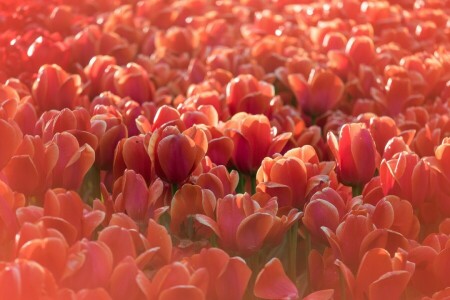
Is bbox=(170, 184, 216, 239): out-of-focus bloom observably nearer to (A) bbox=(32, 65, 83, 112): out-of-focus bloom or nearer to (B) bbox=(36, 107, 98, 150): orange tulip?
(B) bbox=(36, 107, 98, 150): orange tulip

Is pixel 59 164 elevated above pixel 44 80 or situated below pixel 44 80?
above

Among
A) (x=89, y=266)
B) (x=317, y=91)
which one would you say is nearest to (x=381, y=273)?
(x=89, y=266)

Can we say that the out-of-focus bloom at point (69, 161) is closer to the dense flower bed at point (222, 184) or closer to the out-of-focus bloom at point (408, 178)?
the dense flower bed at point (222, 184)

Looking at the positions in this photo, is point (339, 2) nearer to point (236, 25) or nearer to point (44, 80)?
point (236, 25)

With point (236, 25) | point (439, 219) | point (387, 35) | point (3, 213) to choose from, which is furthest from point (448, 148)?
point (236, 25)

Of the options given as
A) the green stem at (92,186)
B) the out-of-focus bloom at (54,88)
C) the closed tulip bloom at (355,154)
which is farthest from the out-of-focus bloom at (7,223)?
the out-of-focus bloom at (54,88)

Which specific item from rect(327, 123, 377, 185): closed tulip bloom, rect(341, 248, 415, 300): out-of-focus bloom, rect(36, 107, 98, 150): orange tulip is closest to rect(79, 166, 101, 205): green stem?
rect(36, 107, 98, 150): orange tulip
